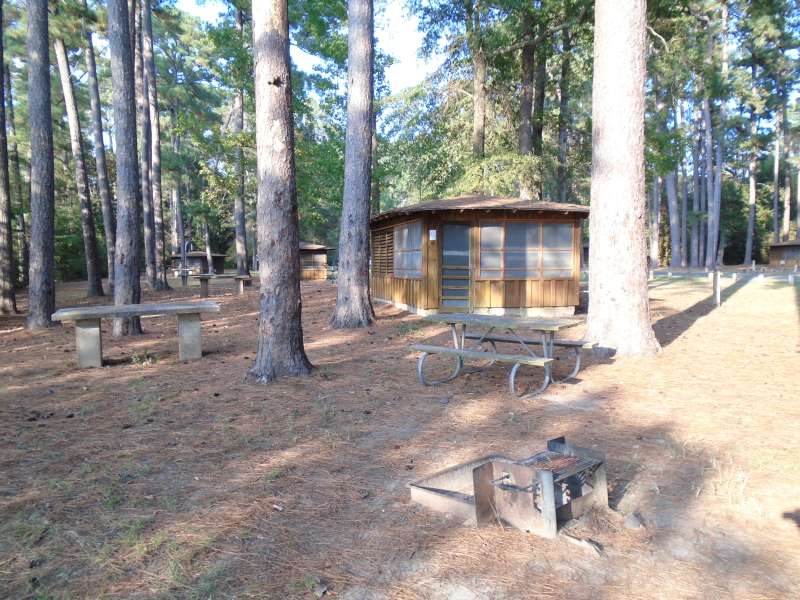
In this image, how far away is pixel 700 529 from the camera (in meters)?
2.96

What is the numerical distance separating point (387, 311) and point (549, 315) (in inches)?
167

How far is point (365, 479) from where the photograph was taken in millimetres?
3645

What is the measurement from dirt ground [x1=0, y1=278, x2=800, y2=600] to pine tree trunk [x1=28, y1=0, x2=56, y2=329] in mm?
3815

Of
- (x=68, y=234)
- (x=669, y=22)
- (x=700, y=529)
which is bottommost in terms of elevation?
(x=700, y=529)

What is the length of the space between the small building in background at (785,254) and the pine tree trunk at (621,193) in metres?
30.4

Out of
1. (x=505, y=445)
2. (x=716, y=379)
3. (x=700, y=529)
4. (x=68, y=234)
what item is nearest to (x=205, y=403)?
(x=505, y=445)

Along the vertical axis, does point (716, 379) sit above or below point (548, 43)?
below

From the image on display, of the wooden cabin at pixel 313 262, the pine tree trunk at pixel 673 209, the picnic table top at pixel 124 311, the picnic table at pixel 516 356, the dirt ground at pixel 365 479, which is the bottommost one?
the dirt ground at pixel 365 479

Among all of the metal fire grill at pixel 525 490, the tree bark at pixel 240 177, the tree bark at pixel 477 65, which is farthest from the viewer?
the tree bark at pixel 240 177

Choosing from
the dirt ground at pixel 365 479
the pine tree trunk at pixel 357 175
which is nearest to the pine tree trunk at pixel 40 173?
the dirt ground at pixel 365 479

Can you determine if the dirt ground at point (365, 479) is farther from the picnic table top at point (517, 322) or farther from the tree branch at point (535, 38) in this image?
the tree branch at point (535, 38)

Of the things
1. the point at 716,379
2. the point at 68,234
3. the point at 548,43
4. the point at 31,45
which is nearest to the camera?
the point at 716,379

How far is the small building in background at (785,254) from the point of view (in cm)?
3134

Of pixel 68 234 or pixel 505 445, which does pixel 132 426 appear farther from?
pixel 68 234
